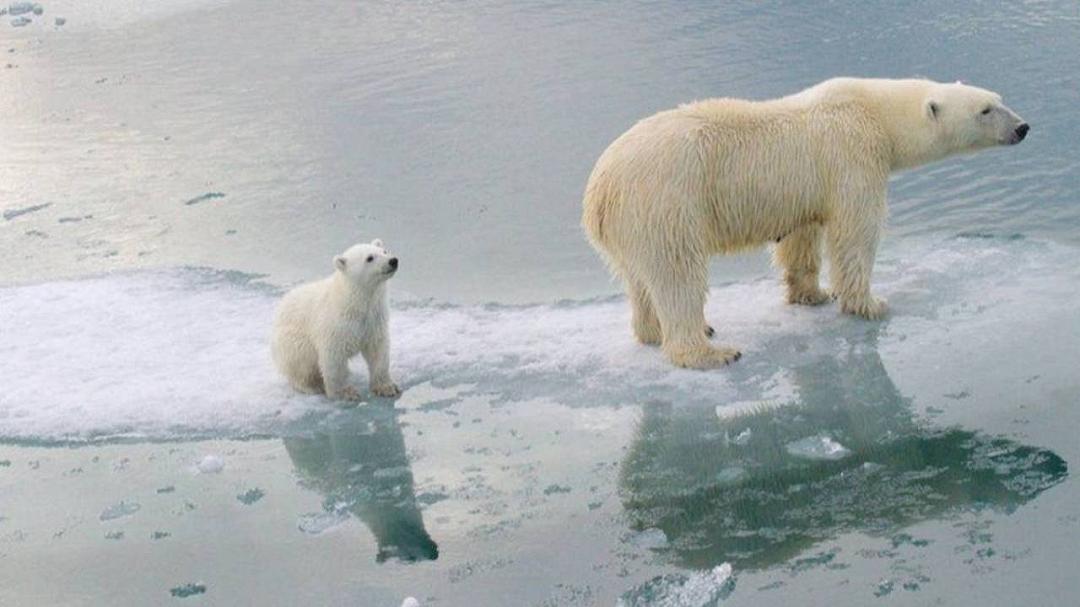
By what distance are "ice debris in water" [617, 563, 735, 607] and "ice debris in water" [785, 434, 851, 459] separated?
95 centimetres

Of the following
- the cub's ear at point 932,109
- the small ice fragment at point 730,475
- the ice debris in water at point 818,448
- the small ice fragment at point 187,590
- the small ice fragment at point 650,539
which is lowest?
the ice debris in water at point 818,448

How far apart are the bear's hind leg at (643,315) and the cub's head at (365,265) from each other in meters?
1.11

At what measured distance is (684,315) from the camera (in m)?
6.58

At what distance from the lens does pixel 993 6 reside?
36.1 ft

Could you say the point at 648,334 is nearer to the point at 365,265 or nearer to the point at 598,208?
the point at 598,208

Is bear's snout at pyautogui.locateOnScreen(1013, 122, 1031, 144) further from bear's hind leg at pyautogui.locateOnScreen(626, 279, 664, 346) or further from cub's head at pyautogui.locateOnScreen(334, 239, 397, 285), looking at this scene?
cub's head at pyautogui.locateOnScreen(334, 239, 397, 285)

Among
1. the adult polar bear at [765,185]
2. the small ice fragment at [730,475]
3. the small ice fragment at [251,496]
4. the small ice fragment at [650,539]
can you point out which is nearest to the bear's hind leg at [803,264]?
the adult polar bear at [765,185]

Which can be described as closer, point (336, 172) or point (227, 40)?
point (336, 172)

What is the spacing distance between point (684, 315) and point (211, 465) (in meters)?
2.10

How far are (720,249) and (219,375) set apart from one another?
2394mm

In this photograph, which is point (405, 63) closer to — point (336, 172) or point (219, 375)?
point (336, 172)

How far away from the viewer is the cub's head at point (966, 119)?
22.8 feet

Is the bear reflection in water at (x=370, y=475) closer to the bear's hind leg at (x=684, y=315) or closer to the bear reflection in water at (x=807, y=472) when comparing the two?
the bear reflection in water at (x=807, y=472)

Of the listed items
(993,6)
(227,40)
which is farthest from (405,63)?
(993,6)
